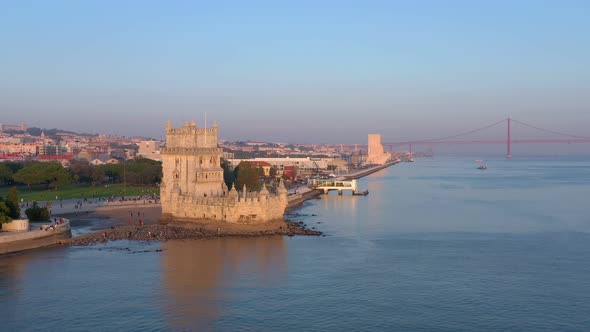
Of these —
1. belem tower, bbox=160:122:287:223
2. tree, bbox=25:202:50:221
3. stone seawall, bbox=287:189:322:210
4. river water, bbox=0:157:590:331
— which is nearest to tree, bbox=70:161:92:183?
stone seawall, bbox=287:189:322:210

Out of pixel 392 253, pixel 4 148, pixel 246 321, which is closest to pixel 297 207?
pixel 392 253

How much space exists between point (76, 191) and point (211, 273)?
2870cm

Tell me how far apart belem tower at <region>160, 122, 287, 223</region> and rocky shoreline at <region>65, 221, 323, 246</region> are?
3.28ft

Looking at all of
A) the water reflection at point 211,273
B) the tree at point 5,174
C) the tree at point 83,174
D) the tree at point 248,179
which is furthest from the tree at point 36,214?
the tree at point 83,174

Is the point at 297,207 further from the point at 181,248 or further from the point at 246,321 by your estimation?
the point at 246,321

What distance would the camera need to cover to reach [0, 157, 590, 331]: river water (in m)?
15.8

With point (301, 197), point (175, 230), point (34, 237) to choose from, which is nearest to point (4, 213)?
point (34, 237)

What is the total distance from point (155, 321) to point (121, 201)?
78.7 feet

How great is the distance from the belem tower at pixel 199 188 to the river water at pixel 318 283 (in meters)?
2.23

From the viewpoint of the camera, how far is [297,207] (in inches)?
1686

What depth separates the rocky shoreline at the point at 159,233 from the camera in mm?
26031

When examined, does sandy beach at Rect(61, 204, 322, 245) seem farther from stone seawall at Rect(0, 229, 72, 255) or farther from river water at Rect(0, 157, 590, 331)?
river water at Rect(0, 157, 590, 331)

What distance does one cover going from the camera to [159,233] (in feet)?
88.8

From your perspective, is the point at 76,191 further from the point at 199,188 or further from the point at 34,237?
the point at 34,237
